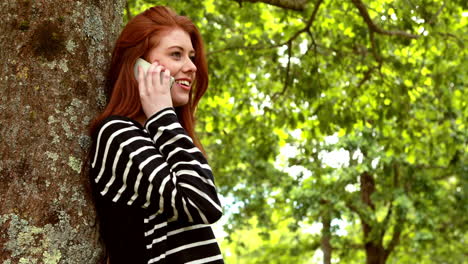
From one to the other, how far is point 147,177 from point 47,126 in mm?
394

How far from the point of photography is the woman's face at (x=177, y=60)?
9.45ft

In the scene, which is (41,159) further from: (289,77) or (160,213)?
(289,77)

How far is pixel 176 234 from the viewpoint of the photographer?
2.55 metres

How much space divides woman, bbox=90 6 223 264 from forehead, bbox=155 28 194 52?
0.41 ft

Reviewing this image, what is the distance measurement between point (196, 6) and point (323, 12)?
161 centimetres

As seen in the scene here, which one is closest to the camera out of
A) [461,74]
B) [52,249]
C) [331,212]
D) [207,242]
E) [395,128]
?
[52,249]

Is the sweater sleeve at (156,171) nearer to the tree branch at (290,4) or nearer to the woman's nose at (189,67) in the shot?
the woman's nose at (189,67)

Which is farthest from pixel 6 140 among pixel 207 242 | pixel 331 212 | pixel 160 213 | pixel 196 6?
pixel 331 212

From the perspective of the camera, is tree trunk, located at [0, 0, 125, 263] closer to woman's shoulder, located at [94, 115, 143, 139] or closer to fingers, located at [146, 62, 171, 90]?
woman's shoulder, located at [94, 115, 143, 139]

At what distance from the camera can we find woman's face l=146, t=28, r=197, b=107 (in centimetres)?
288

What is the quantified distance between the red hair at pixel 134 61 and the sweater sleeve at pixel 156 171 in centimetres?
10

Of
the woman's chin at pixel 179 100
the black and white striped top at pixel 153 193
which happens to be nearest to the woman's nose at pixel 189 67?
the woman's chin at pixel 179 100

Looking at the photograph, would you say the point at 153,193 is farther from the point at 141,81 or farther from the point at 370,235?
the point at 370,235

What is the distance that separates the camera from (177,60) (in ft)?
9.59
